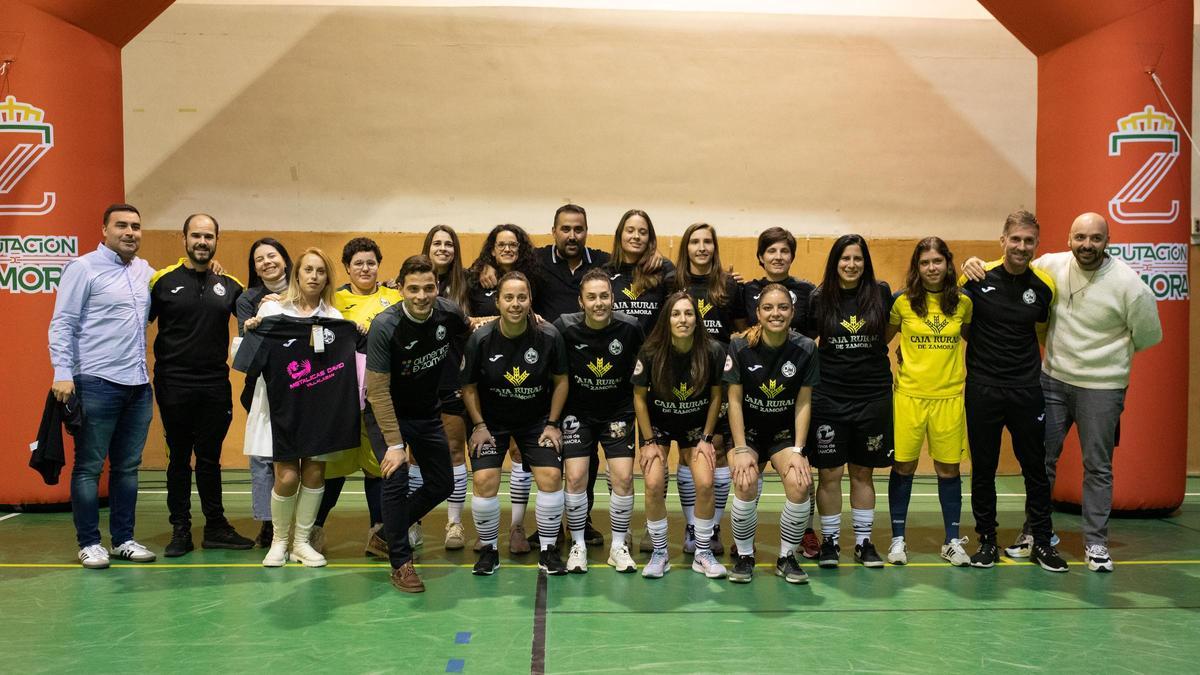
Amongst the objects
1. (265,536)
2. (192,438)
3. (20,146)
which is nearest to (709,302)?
(265,536)

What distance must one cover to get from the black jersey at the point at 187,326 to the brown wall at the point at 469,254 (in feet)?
9.61

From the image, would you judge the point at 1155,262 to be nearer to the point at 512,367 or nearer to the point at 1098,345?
the point at 1098,345

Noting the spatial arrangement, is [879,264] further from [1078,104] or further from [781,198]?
[1078,104]

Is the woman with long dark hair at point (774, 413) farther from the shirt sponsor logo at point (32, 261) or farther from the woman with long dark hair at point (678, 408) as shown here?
the shirt sponsor logo at point (32, 261)

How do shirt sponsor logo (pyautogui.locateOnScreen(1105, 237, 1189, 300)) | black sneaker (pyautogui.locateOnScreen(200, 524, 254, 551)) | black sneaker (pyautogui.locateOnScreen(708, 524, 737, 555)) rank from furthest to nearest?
shirt sponsor logo (pyautogui.locateOnScreen(1105, 237, 1189, 300))
black sneaker (pyautogui.locateOnScreen(200, 524, 254, 551))
black sneaker (pyautogui.locateOnScreen(708, 524, 737, 555))

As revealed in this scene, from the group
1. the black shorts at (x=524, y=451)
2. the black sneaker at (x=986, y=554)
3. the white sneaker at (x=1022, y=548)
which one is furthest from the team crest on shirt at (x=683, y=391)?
the white sneaker at (x=1022, y=548)

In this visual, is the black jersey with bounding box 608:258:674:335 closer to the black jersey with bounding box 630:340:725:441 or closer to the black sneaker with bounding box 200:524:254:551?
the black jersey with bounding box 630:340:725:441

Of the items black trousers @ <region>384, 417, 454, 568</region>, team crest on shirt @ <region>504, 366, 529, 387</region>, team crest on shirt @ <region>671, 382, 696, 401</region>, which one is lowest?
black trousers @ <region>384, 417, 454, 568</region>

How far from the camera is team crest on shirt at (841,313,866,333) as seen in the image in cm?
530

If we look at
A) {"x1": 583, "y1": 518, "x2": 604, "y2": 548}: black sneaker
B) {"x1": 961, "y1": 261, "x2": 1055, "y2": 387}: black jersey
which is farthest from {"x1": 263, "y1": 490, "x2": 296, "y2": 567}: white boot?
{"x1": 961, "y1": 261, "x2": 1055, "y2": 387}: black jersey

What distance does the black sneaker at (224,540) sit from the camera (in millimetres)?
5730

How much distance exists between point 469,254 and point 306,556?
3969mm

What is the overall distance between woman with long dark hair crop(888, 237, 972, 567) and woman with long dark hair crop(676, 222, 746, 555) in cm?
97

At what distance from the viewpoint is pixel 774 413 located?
5188 mm
